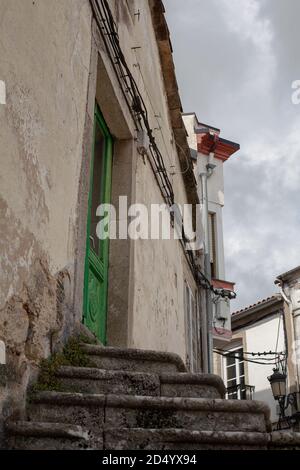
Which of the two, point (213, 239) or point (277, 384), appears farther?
point (213, 239)

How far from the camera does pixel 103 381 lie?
347cm

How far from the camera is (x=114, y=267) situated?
18.7ft

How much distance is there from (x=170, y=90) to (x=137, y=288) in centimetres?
429

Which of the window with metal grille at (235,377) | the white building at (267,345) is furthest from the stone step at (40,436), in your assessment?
the window with metal grille at (235,377)

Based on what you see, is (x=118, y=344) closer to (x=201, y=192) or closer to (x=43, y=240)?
(x=43, y=240)

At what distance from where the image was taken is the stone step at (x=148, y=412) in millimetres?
3113

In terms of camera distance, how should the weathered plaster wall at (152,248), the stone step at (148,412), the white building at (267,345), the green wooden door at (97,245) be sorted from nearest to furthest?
the stone step at (148,412), the green wooden door at (97,245), the weathered plaster wall at (152,248), the white building at (267,345)

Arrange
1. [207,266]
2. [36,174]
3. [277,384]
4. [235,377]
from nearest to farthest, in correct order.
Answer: [36,174] → [207,266] → [277,384] → [235,377]

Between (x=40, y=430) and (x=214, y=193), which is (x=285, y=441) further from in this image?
(x=214, y=193)

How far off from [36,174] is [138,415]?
4.58 ft

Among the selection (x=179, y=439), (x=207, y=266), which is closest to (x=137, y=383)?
(x=179, y=439)

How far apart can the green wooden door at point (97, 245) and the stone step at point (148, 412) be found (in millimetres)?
1734

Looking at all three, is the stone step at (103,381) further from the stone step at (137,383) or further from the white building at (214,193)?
the white building at (214,193)
